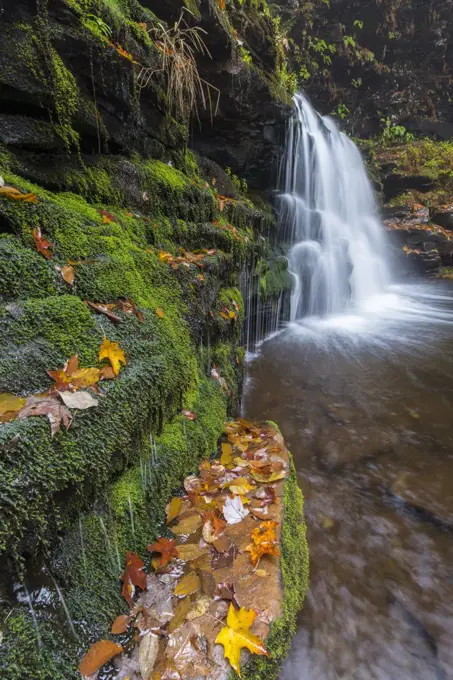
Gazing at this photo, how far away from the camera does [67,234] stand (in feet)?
7.29

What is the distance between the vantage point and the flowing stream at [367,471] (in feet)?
6.11

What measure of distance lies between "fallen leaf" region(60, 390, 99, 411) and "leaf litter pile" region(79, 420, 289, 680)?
827 mm

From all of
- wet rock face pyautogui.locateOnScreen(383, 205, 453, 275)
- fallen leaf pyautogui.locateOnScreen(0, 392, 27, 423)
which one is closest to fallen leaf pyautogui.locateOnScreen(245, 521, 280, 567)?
fallen leaf pyautogui.locateOnScreen(0, 392, 27, 423)

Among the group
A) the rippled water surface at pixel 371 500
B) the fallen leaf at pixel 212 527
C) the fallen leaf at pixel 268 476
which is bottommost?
the rippled water surface at pixel 371 500

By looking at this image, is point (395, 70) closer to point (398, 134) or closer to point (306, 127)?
point (398, 134)

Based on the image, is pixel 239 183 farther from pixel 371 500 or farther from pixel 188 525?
pixel 188 525

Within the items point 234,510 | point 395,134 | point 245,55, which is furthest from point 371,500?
point 395,134

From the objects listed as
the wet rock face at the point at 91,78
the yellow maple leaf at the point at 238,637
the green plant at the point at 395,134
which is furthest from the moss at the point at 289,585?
the green plant at the point at 395,134

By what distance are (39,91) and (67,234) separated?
4.41 feet

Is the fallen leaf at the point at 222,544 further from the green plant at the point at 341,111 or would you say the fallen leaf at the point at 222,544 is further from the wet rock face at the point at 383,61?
the green plant at the point at 341,111

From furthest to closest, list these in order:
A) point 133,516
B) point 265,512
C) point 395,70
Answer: point 395,70, point 265,512, point 133,516

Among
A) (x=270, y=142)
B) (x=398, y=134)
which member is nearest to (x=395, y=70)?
(x=398, y=134)

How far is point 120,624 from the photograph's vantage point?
1.47 metres

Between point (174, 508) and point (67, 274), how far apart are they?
159 cm
